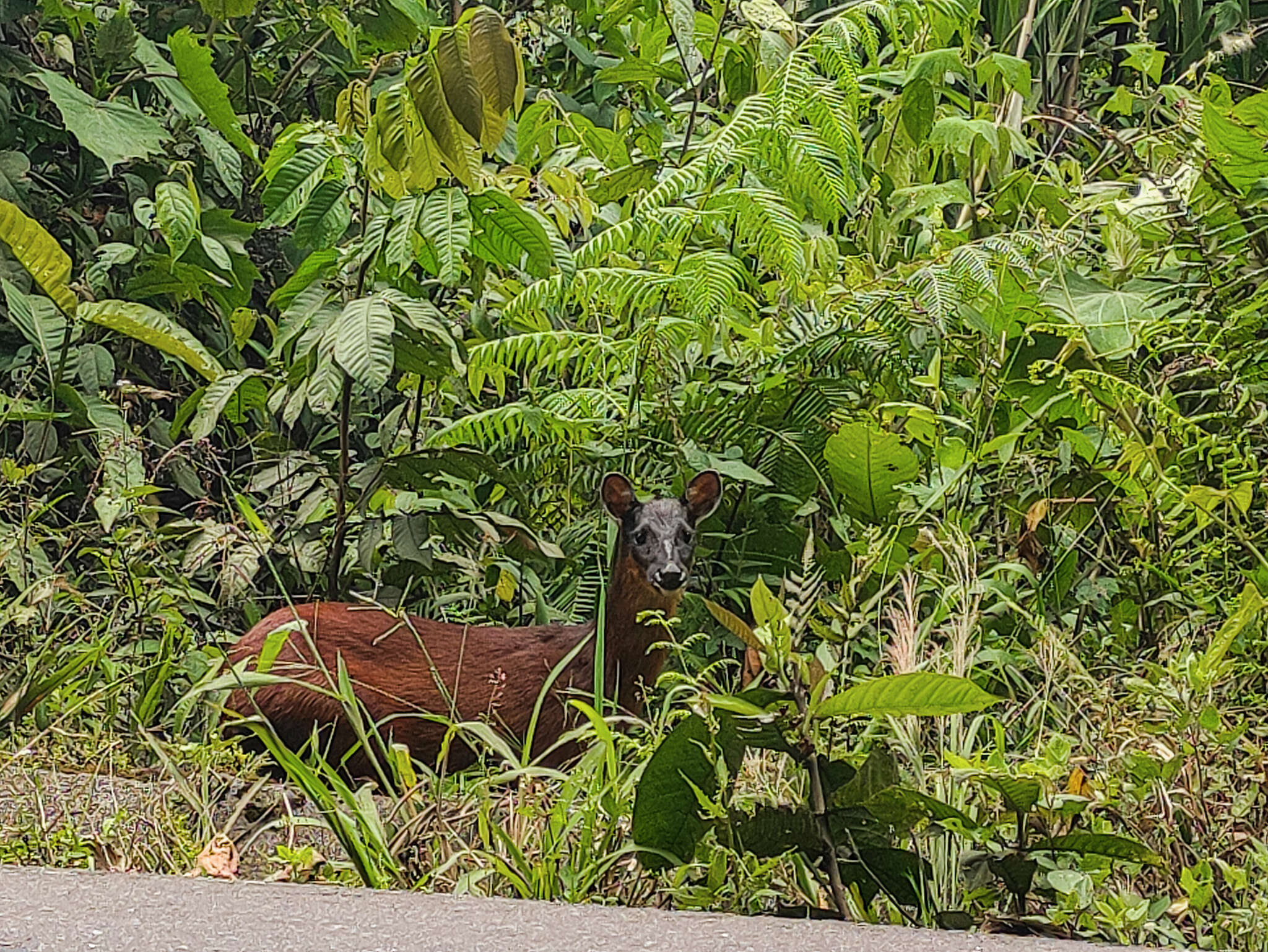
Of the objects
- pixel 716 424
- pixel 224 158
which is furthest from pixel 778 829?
pixel 224 158

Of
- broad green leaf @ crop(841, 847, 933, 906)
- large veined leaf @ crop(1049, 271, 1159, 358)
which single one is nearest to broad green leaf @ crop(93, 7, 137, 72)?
large veined leaf @ crop(1049, 271, 1159, 358)

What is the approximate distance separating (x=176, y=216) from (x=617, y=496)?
5.09 feet

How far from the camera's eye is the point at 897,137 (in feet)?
18.1

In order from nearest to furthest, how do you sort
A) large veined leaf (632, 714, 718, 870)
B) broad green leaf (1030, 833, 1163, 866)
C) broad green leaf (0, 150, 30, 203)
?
broad green leaf (1030, 833, 1163, 866), large veined leaf (632, 714, 718, 870), broad green leaf (0, 150, 30, 203)

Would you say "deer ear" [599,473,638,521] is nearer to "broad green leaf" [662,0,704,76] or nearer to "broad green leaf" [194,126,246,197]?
"broad green leaf" [662,0,704,76]

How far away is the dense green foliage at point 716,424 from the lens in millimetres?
3043

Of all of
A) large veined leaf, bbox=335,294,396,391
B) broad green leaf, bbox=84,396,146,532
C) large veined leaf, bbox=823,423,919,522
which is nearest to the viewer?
large veined leaf, bbox=335,294,396,391

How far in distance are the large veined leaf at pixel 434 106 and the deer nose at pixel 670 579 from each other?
1228 millimetres

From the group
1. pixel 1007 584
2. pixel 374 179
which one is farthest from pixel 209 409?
pixel 1007 584

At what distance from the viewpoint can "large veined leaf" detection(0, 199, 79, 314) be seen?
4.77 meters

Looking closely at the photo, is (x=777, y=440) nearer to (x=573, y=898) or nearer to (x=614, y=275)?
(x=614, y=275)

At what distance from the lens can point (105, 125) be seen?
18.0 ft

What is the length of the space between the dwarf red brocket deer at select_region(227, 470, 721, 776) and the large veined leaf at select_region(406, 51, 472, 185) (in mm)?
1101

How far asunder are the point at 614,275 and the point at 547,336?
0.32 m
